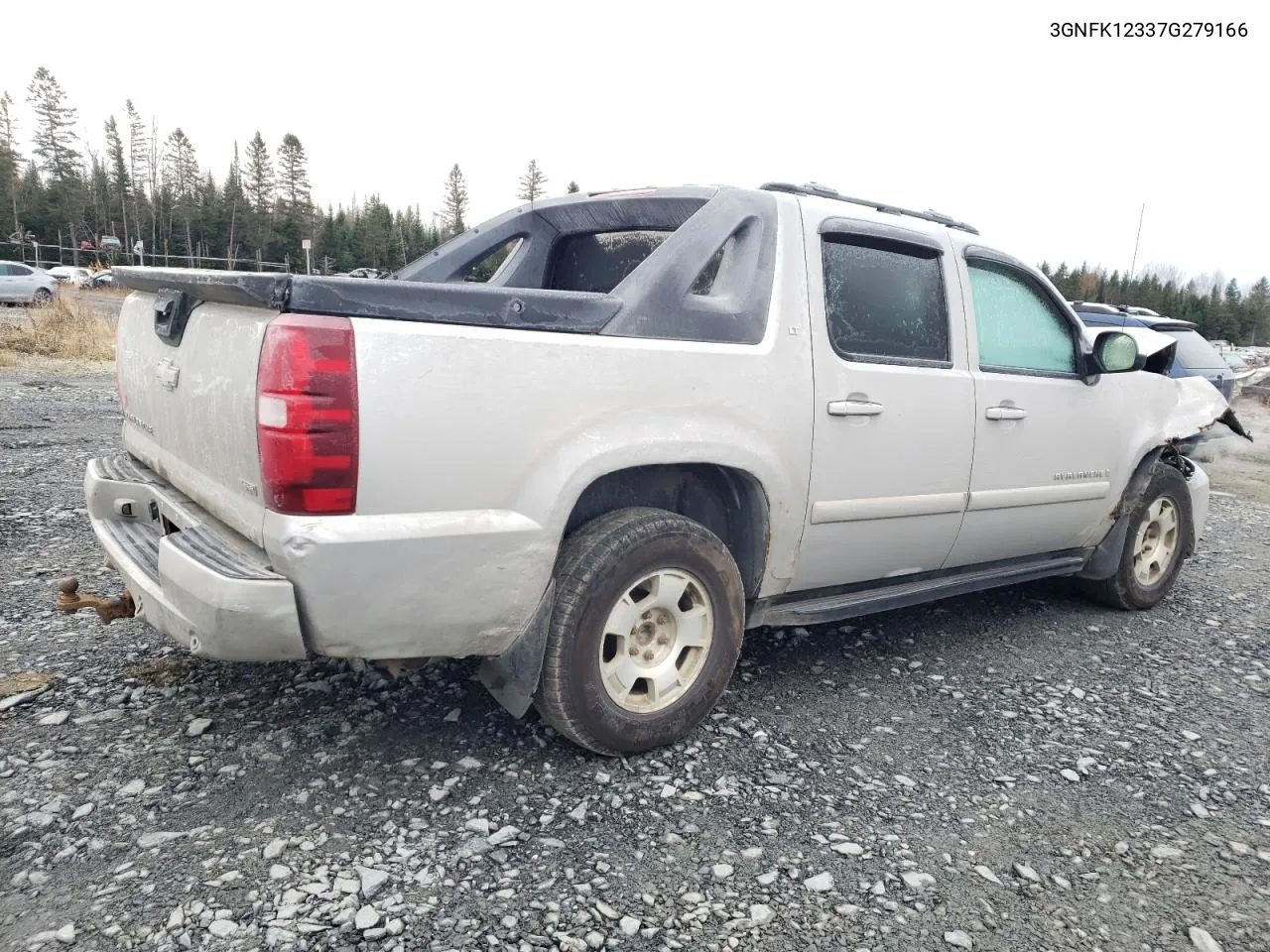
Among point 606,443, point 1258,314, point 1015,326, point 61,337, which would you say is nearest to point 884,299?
point 1015,326

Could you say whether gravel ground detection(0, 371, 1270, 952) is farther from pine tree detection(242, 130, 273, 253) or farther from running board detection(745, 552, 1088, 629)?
pine tree detection(242, 130, 273, 253)

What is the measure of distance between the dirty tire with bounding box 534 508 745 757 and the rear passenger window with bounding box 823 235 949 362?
97 cm

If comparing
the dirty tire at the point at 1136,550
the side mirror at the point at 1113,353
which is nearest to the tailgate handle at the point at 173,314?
the side mirror at the point at 1113,353

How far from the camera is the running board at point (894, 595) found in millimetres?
3158

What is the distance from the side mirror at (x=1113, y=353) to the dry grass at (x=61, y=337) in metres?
14.5

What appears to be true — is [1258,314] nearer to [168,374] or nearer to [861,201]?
[861,201]

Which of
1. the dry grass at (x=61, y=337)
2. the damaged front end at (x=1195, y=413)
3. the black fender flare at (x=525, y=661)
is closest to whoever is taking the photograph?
the black fender flare at (x=525, y=661)

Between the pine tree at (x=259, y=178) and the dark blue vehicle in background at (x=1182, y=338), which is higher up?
the pine tree at (x=259, y=178)

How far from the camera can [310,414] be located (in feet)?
6.90

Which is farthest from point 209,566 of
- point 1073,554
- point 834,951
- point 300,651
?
point 1073,554

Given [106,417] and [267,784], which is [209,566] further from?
[106,417]

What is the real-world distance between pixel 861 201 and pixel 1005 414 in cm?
107

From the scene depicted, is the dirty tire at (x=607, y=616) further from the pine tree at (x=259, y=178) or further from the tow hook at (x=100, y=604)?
the pine tree at (x=259, y=178)

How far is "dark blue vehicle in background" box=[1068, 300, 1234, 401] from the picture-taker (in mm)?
9720
